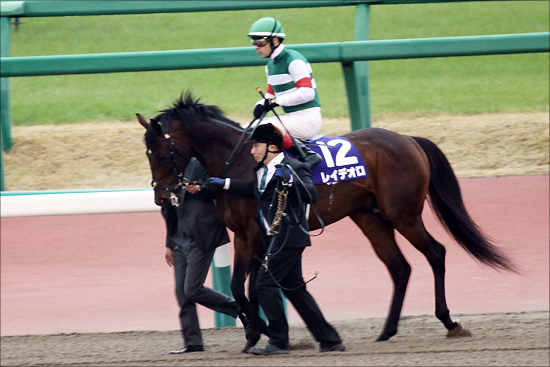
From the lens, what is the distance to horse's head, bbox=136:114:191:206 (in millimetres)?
4723

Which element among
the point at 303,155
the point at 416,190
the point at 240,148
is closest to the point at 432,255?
the point at 416,190

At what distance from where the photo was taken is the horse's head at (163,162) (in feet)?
15.5

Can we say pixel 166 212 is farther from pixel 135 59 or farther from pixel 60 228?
pixel 60 228

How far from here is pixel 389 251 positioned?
5.44 m

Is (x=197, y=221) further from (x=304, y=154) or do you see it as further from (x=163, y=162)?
(x=304, y=154)

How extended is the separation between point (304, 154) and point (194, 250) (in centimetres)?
96

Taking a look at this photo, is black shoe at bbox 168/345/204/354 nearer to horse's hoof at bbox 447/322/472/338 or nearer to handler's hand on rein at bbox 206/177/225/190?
handler's hand on rein at bbox 206/177/225/190

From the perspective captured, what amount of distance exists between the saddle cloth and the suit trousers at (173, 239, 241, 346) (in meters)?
0.91

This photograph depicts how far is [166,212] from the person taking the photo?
4.91 metres

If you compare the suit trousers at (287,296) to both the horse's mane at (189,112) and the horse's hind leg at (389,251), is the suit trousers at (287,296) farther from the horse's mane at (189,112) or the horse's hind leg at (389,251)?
→ the horse's mane at (189,112)

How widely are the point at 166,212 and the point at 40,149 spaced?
348 centimetres

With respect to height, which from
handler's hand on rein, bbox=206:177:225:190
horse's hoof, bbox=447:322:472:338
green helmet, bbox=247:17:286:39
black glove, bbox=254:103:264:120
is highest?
green helmet, bbox=247:17:286:39

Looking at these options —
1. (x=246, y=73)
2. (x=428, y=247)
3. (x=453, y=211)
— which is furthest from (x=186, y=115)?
(x=246, y=73)

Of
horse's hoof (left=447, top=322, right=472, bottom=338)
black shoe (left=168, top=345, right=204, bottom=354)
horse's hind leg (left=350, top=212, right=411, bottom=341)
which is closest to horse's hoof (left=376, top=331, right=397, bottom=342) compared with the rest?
horse's hind leg (left=350, top=212, right=411, bottom=341)
